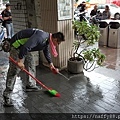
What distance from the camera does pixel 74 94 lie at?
3.41 meters

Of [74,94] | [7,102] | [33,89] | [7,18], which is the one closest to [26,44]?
[7,102]

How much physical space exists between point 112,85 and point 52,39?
1657mm

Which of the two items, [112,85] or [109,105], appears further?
[112,85]

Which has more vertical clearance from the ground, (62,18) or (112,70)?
(62,18)

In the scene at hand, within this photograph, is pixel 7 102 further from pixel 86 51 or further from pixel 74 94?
pixel 86 51

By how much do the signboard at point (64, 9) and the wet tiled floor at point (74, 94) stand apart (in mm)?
1306

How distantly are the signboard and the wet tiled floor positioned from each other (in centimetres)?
131

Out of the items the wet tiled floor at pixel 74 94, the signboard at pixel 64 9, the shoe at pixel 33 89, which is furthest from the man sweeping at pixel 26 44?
the signboard at pixel 64 9

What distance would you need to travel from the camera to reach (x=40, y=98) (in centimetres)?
331

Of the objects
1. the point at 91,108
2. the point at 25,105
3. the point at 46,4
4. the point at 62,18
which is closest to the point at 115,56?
the point at 62,18

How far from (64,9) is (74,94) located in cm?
196

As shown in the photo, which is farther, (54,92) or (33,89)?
(33,89)

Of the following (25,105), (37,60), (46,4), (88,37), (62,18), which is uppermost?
(46,4)

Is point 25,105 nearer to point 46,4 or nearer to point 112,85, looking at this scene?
point 112,85
